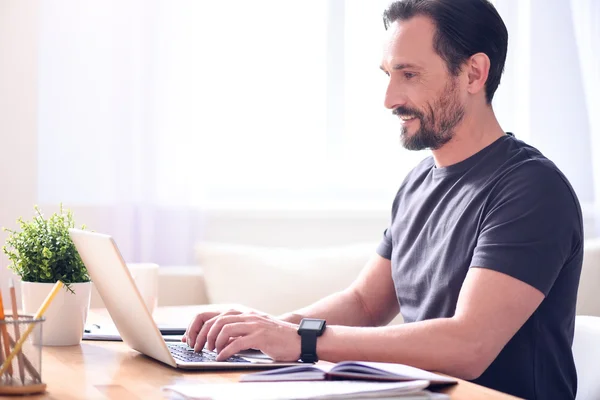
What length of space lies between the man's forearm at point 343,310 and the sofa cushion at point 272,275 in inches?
27.8

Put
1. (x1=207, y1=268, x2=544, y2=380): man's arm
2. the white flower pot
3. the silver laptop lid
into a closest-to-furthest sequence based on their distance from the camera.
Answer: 1. the silver laptop lid
2. (x1=207, y1=268, x2=544, y2=380): man's arm
3. the white flower pot

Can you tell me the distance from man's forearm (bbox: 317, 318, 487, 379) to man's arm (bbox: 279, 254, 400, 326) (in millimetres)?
471

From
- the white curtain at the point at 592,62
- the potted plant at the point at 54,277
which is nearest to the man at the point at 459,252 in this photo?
the potted plant at the point at 54,277

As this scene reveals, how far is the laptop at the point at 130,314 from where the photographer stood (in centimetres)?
122

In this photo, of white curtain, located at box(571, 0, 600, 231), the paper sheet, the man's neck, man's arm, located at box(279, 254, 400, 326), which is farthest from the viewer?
white curtain, located at box(571, 0, 600, 231)

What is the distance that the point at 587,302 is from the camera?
9.05 ft

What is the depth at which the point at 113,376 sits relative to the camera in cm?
119

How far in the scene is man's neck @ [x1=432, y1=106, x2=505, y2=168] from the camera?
1.77 meters

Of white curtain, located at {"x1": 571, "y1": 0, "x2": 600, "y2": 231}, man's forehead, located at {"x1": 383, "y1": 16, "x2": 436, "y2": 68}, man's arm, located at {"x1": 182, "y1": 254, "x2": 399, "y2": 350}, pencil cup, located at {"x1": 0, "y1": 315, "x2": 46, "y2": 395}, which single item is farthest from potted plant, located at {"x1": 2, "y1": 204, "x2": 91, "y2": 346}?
white curtain, located at {"x1": 571, "y1": 0, "x2": 600, "y2": 231}

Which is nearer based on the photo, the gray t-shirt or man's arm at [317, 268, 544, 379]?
man's arm at [317, 268, 544, 379]

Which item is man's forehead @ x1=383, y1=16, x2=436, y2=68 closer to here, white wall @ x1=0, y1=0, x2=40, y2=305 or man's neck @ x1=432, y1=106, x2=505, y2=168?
man's neck @ x1=432, y1=106, x2=505, y2=168

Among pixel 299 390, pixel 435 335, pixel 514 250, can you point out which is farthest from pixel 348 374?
pixel 514 250

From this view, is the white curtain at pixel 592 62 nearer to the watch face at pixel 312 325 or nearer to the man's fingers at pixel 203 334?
the watch face at pixel 312 325

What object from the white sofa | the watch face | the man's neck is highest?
the man's neck
